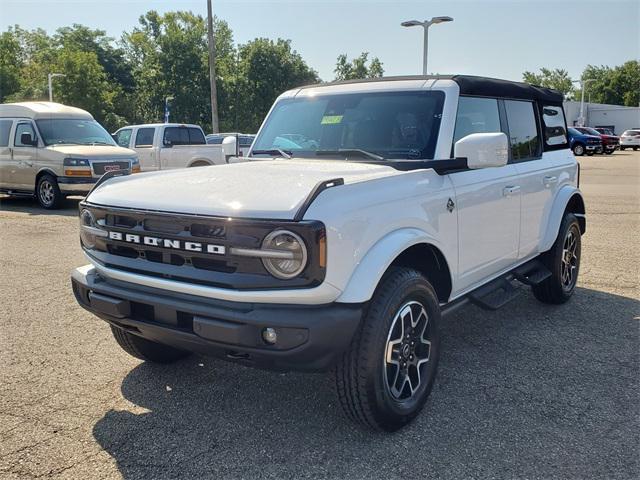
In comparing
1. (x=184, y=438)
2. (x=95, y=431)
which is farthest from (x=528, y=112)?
(x=95, y=431)

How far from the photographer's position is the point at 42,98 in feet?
148

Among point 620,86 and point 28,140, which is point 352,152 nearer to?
point 28,140

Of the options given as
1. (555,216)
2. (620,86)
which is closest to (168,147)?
(555,216)

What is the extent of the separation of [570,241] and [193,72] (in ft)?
145

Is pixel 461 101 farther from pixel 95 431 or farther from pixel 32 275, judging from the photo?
pixel 32 275

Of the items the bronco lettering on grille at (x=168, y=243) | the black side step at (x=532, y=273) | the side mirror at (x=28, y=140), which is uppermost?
the side mirror at (x=28, y=140)

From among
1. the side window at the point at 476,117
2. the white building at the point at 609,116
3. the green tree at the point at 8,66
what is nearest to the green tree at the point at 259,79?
the green tree at the point at 8,66

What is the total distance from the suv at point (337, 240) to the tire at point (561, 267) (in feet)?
2.31

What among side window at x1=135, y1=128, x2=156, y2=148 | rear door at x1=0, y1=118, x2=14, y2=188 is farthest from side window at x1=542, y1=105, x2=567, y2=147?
side window at x1=135, y1=128, x2=156, y2=148

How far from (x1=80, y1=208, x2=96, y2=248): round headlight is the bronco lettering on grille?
0.76 feet

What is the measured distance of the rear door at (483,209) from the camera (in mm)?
3662

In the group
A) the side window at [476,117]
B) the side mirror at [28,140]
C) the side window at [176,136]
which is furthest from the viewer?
the side window at [176,136]

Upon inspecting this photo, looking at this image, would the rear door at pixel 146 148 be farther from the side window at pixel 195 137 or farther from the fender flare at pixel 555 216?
the fender flare at pixel 555 216

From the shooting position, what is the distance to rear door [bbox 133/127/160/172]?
50.6ft
